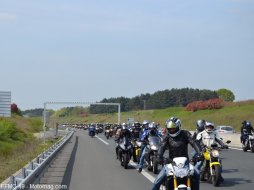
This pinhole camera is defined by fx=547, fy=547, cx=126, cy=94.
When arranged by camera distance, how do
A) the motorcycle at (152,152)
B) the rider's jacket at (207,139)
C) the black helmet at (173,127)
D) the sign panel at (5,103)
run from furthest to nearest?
the sign panel at (5,103)
the motorcycle at (152,152)
the rider's jacket at (207,139)
the black helmet at (173,127)

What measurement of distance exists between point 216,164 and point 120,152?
679cm

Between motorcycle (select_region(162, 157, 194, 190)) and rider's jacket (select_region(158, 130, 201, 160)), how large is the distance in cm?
76

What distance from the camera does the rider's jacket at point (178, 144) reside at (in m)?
10.3

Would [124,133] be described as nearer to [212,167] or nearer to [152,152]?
[152,152]

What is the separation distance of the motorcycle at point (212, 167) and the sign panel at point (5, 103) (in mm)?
17138

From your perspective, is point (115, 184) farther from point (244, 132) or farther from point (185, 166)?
point (244, 132)

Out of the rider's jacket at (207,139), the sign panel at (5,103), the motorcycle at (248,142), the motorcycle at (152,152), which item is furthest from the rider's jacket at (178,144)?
the sign panel at (5,103)

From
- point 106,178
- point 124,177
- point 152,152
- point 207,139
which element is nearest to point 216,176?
point 207,139

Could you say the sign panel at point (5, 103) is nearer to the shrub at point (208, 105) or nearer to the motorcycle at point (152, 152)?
the motorcycle at point (152, 152)

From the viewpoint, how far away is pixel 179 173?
923 centimetres

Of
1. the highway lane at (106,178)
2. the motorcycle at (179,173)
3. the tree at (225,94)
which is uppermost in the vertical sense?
the tree at (225,94)

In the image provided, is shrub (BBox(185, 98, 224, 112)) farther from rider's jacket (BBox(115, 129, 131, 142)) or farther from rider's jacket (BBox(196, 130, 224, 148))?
rider's jacket (BBox(196, 130, 224, 148))

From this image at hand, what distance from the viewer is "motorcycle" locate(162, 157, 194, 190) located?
363 inches

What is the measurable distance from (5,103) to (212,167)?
59.7 feet
